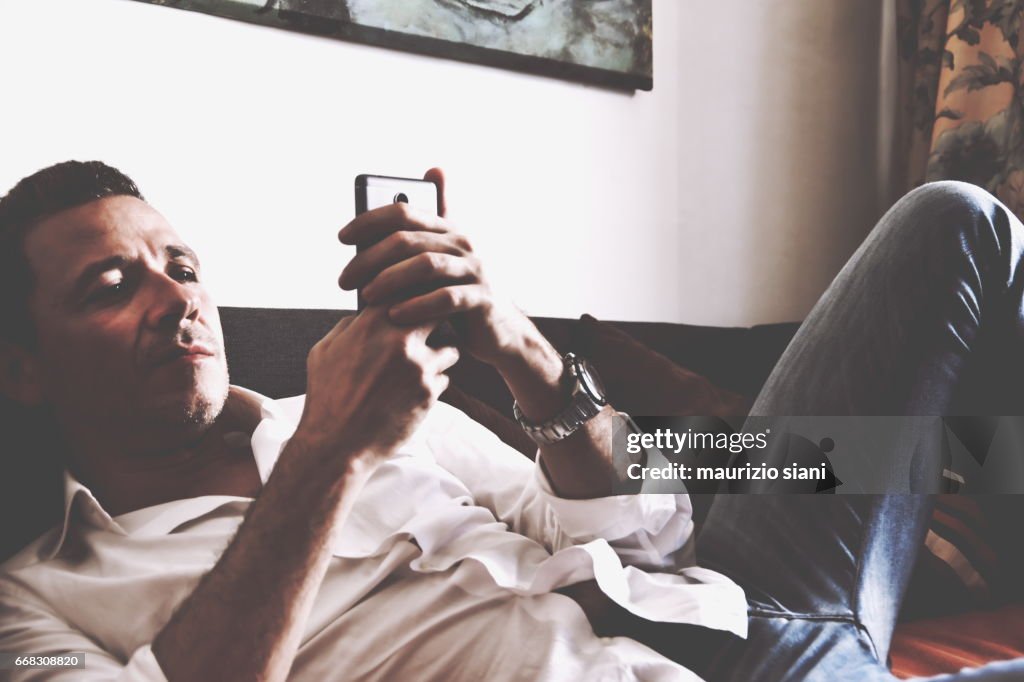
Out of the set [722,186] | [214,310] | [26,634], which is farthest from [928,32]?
[26,634]

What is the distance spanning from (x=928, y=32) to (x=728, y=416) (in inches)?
45.8

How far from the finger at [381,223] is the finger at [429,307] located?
2.1 inches

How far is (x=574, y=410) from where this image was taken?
0.75 metres

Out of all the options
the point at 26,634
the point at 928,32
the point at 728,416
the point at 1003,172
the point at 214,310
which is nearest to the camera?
the point at 26,634

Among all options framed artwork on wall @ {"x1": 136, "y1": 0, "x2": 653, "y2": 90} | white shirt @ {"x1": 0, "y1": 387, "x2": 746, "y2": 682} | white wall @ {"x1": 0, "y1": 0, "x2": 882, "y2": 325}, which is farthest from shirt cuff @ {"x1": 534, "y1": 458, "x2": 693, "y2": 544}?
framed artwork on wall @ {"x1": 136, "y1": 0, "x2": 653, "y2": 90}

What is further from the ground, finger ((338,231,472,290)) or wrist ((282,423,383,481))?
finger ((338,231,472,290))

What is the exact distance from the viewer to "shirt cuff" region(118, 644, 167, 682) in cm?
58

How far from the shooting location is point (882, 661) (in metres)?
0.76

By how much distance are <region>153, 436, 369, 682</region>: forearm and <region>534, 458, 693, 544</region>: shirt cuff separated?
236mm

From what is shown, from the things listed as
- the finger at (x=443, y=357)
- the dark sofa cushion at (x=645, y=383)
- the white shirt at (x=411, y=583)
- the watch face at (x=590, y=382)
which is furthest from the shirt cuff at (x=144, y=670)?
the dark sofa cushion at (x=645, y=383)

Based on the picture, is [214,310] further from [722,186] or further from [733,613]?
[722,186]

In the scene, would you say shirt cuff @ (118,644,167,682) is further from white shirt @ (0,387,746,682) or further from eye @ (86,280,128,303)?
eye @ (86,280,128,303)

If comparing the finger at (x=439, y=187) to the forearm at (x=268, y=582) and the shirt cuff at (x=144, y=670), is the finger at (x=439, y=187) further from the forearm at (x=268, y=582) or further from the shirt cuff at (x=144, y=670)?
the shirt cuff at (x=144, y=670)

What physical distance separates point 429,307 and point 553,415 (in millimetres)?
209
